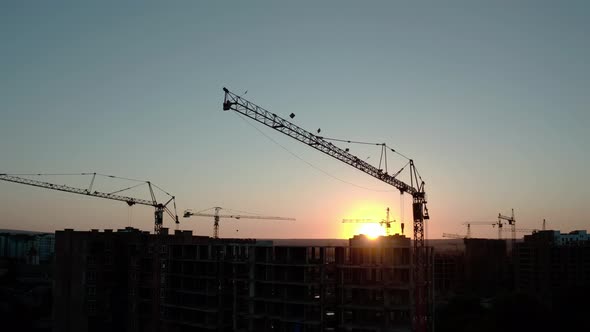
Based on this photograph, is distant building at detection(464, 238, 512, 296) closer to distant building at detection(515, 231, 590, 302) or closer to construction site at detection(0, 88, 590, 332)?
distant building at detection(515, 231, 590, 302)

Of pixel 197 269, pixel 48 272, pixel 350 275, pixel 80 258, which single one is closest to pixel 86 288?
pixel 80 258

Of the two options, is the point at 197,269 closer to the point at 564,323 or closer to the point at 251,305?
the point at 251,305

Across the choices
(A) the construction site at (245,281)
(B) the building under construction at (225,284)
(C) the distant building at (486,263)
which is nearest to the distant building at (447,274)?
(C) the distant building at (486,263)

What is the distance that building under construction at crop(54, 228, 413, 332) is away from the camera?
201ft

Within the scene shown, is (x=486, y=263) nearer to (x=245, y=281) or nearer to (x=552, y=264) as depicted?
(x=552, y=264)

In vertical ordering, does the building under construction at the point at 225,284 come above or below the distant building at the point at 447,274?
above

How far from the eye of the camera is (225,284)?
2788 inches

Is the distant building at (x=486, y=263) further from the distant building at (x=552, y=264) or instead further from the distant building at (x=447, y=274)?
the distant building at (x=552, y=264)

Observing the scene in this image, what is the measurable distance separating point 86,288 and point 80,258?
4286 millimetres

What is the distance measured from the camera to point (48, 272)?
526 feet

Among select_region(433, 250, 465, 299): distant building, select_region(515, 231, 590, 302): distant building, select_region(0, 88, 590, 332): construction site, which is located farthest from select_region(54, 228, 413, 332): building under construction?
select_region(433, 250, 465, 299): distant building

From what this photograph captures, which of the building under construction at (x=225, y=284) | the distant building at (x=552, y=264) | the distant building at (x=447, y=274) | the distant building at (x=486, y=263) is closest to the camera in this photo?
the building under construction at (x=225, y=284)

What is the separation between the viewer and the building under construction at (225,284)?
61375 mm

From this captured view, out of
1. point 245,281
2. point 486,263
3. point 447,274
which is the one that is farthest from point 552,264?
point 245,281
